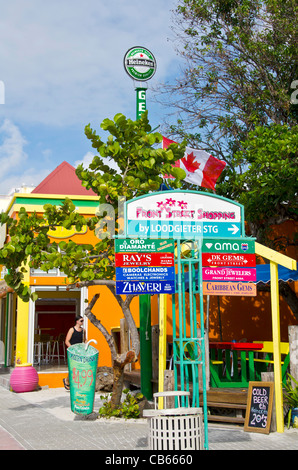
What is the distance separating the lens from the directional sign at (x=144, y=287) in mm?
7531

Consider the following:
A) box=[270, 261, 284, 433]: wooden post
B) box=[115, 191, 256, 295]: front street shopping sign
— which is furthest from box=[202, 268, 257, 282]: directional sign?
box=[270, 261, 284, 433]: wooden post

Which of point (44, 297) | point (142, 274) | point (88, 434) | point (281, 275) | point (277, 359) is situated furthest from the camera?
point (44, 297)

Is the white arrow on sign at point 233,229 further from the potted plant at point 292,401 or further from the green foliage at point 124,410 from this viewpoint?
the green foliage at point 124,410

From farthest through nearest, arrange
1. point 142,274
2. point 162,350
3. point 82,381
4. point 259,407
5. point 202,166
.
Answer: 1. point 202,166
2. point 82,381
3. point 162,350
4. point 259,407
5. point 142,274

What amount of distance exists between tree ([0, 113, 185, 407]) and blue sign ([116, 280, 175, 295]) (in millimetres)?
1837

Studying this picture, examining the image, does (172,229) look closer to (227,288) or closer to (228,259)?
(228,259)

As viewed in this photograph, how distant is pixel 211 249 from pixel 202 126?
8.43 metres

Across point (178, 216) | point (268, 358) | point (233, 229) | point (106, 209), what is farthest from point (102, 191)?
point (268, 358)

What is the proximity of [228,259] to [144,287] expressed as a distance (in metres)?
1.24

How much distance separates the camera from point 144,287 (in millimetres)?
7566

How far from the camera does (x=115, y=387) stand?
31.9 ft

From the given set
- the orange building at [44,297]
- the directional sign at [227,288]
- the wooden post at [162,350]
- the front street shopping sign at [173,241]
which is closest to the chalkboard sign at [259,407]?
the wooden post at [162,350]

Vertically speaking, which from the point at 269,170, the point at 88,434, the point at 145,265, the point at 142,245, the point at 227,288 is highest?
the point at 269,170

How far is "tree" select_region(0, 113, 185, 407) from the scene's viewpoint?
9328mm
